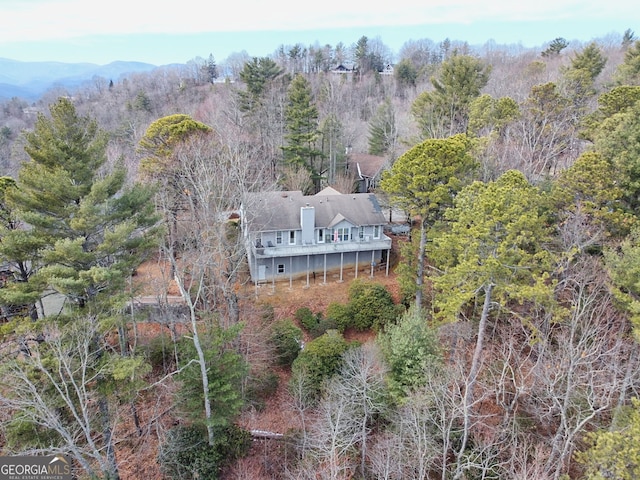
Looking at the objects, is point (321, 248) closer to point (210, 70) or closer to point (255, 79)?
point (255, 79)

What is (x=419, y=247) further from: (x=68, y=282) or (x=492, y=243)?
(x=68, y=282)

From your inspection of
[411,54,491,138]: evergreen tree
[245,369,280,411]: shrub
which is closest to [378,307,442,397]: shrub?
[245,369,280,411]: shrub

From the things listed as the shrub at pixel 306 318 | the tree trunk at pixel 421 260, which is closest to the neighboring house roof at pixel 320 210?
the shrub at pixel 306 318

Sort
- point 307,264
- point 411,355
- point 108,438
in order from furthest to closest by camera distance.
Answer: point 307,264, point 411,355, point 108,438

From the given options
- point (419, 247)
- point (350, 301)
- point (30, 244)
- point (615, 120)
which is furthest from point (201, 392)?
point (615, 120)

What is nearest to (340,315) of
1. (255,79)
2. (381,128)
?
(381,128)

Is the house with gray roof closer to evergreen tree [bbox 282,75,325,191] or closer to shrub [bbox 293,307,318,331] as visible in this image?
shrub [bbox 293,307,318,331]
